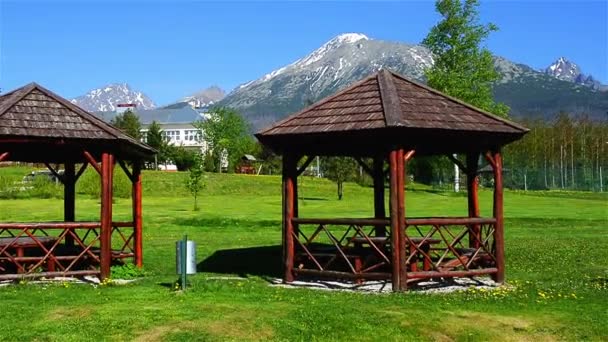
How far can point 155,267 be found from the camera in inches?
701

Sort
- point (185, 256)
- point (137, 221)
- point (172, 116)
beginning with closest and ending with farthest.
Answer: point (185, 256), point (137, 221), point (172, 116)

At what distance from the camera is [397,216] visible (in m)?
13.5

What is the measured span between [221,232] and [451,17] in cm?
3012

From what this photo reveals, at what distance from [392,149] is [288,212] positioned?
2.87m

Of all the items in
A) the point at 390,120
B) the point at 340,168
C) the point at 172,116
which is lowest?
the point at 390,120

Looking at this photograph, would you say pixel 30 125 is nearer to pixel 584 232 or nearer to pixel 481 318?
pixel 481 318

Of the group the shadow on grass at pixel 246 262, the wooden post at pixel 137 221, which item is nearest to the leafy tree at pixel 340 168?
the shadow on grass at pixel 246 262

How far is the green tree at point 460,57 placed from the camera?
160ft

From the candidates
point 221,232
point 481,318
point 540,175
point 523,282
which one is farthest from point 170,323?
point 540,175

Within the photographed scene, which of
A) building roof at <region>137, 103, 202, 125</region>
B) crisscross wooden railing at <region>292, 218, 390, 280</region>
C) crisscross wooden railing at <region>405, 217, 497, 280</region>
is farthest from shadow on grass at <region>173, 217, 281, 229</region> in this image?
building roof at <region>137, 103, 202, 125</region>

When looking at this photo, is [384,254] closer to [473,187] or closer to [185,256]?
[473,187]

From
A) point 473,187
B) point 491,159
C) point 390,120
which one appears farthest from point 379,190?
point 390,120

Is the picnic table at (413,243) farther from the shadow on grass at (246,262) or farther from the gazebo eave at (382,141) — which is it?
the shadow on grass at (246,262)

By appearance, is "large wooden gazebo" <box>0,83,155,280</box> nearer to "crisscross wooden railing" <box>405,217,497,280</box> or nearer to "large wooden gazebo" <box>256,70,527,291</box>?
"large wooden gazebo" <box>256,70,527,291</box>
